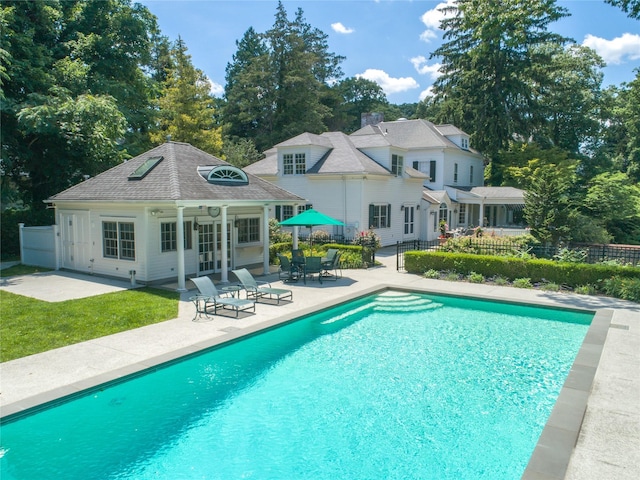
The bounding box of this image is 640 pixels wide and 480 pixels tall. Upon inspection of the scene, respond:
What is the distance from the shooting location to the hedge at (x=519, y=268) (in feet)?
51.9

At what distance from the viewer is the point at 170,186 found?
15.2 meters

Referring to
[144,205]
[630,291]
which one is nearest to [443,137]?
[630,291]

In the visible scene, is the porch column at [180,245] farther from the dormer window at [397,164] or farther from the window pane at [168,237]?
the dormer window at [397,164]

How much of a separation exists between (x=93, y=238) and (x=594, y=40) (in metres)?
52.2

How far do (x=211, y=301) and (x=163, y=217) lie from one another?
4.67 meters

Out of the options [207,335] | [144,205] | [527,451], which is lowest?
[527,451]

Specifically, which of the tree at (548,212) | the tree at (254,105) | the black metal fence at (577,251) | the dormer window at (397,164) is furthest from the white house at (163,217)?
the tree at (254,105)

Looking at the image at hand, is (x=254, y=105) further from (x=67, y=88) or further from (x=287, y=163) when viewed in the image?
(x=67, y=88)

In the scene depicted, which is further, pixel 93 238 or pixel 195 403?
pixel 93 238

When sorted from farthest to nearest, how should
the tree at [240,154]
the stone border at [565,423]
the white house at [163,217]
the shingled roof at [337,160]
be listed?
1. the tree at [240,154]
2. the shingled roof at [337,160]
3. the white house at [163,217]
4. the stone border at [565,423]

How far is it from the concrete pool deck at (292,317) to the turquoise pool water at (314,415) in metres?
0.50

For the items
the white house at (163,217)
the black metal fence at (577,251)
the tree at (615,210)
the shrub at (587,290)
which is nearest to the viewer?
the white house at (163,217)

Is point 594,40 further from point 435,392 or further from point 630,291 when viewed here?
point 435,392

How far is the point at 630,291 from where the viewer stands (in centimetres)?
1479
